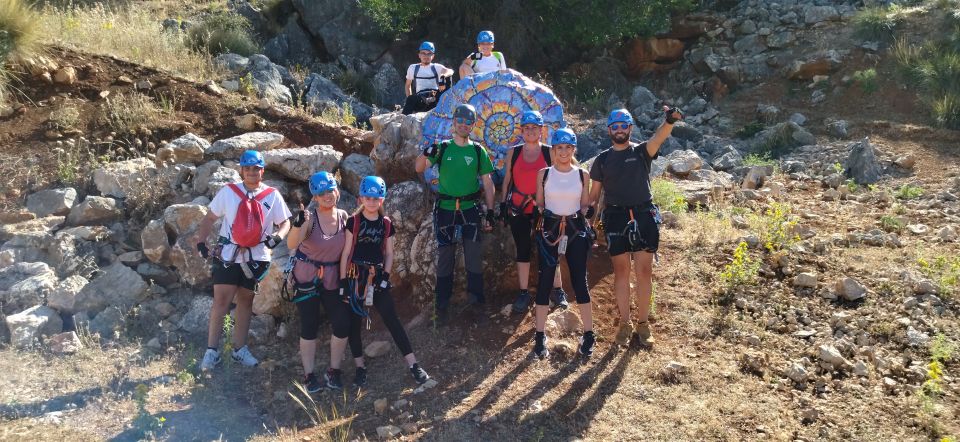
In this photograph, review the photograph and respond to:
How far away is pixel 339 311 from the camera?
5.30 metres

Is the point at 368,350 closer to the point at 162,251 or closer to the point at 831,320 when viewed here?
the point at 162,251

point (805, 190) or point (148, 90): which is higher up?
point (148, 90)

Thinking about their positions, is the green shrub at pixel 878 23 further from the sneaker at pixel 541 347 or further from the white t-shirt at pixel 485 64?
the sneaker at pixel 541 347

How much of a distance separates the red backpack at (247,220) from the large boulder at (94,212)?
2.78 meters

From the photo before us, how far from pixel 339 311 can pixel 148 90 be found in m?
5.65

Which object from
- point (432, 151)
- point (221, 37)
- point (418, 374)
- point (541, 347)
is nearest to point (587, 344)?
point (541, 347)

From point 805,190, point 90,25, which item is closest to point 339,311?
point 805,190

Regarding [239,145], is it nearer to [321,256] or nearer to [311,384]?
[321,256]

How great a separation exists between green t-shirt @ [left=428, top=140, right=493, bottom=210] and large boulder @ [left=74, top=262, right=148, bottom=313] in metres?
3.18

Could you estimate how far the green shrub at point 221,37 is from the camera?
12.5 m

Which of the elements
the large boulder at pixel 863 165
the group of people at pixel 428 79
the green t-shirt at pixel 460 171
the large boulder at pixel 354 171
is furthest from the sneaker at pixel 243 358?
the large boulder at pixel 863 165

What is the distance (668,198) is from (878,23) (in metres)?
8.33

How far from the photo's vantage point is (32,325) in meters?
6.32

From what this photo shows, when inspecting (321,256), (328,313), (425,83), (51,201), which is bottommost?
(328,313)
